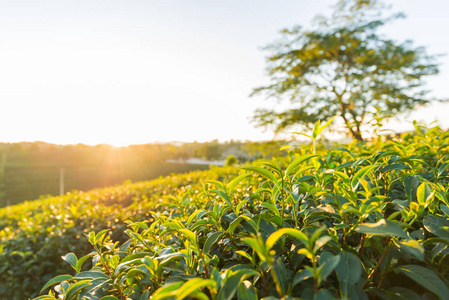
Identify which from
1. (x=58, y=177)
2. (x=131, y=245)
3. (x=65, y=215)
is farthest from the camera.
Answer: (x=58, y=177)

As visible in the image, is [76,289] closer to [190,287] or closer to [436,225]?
[190,287]

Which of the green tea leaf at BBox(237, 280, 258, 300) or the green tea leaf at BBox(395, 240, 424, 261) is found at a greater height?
the green tea leaf at BBox(395, 240, 424, 261)

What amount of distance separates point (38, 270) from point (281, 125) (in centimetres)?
1284

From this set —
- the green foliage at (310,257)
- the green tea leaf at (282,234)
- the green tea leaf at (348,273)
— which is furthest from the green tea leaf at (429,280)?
the green tea leaf at (282,234)

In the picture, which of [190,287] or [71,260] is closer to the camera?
[190,287]

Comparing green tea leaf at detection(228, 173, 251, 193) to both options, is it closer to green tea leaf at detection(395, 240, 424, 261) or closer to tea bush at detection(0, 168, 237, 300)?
green tea leaf at detection(395, 240, 424, 261)

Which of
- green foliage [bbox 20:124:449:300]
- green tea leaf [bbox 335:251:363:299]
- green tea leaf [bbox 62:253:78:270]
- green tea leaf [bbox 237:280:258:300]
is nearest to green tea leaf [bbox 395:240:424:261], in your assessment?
green foliage [bbox 20:124:449:300]

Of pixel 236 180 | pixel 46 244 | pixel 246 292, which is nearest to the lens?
pixel 246 292

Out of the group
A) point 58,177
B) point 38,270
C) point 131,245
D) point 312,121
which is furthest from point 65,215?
point 58,177

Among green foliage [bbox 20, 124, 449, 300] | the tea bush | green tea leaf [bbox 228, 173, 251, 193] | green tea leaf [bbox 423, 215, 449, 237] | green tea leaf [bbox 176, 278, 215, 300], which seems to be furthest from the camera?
the tea bush

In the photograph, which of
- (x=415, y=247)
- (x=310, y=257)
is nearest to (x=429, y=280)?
(x=415, y=247)

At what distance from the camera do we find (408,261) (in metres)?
0.81

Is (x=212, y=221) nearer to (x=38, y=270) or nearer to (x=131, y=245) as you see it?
(x=131, y=245)

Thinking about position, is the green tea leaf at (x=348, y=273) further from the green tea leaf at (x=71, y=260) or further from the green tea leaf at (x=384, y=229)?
the green tea leaf at (x=71, y=260)
